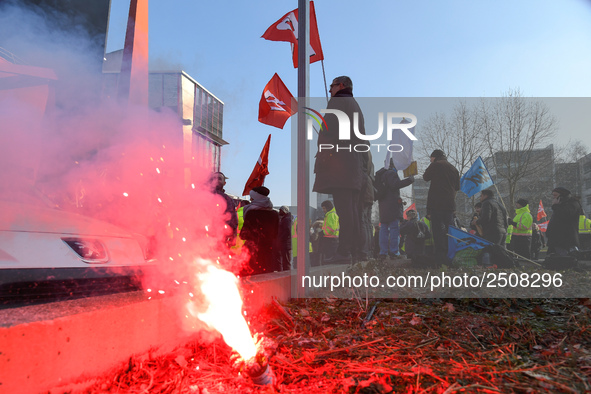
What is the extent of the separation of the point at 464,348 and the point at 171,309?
1.97 m

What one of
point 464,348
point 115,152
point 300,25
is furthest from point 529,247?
point 115,152

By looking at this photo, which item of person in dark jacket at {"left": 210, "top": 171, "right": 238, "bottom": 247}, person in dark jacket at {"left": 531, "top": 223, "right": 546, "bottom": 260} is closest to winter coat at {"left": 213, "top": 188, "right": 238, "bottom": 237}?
person in dark jacket at {"left": 210, "top": 171, "right": 238, "bottom": 247}

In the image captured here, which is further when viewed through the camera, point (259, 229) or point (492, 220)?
point (492, 220)

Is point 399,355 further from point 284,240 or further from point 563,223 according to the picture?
point 563,223

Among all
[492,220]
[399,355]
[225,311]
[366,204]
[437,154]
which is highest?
[437,154]

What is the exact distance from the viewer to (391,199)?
6035 millimetres

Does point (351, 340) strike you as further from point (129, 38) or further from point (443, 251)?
point (129, 38)

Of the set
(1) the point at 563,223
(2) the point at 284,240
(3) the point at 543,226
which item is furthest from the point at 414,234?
(1) the point at 563,223

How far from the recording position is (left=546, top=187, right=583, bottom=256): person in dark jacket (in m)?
6.94

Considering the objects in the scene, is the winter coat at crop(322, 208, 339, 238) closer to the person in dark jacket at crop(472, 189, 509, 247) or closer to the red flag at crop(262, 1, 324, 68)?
the person in dark jacket at crop(472, 189, 509, 247)

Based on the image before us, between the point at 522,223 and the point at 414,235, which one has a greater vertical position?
the point at 522,223

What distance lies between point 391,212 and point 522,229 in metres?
2.18

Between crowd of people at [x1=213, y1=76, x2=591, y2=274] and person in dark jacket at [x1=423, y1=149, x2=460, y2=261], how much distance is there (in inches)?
0.6

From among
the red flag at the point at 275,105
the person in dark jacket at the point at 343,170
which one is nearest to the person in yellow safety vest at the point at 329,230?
the person in dark jacket at the point at 343,170
